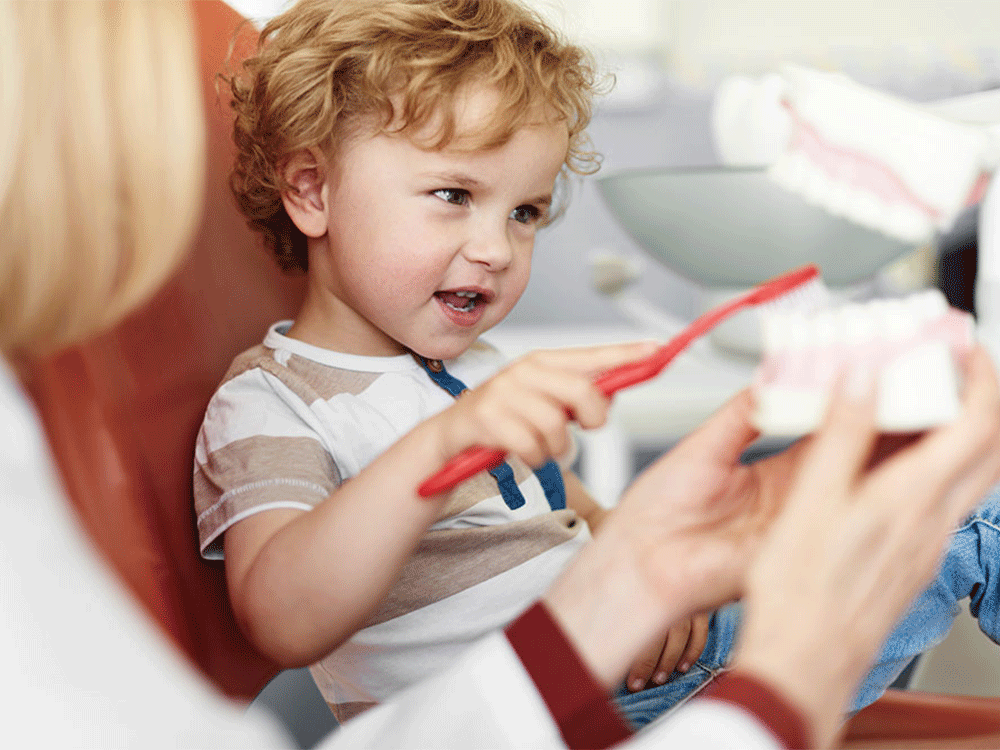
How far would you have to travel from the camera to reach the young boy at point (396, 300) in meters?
0.63

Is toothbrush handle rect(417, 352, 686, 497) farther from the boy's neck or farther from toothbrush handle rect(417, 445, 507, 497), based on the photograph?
the boy's neck

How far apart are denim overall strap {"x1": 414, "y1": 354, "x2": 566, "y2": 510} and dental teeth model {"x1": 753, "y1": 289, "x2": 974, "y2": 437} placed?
279mm

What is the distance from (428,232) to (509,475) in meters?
0.18

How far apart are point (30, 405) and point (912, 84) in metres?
1.62

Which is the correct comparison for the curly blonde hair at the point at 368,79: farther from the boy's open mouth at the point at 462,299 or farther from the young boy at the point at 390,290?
the boy's open mouth at the point at 462,299

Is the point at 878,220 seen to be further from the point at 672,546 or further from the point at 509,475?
the point at 509,475

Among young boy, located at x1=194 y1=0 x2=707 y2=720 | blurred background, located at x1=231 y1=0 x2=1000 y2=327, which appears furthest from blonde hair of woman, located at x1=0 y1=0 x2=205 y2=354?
blurred background, located at x1=231 y1=0 x2=1000 y2=327

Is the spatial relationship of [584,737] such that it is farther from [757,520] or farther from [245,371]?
[245,371]

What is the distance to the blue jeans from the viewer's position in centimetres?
70

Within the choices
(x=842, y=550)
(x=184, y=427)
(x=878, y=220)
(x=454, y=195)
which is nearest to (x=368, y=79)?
(x=454, y=195)

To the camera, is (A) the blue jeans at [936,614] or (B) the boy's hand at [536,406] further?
(A) the blue jeans at [936,614]

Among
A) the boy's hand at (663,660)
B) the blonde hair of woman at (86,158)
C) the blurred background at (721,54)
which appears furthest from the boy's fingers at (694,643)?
the blurred background at (721,54)

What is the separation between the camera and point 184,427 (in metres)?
0.64

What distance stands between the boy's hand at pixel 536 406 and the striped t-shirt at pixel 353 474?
14cm
